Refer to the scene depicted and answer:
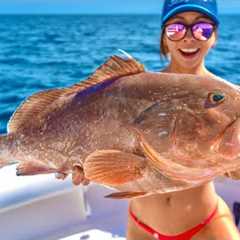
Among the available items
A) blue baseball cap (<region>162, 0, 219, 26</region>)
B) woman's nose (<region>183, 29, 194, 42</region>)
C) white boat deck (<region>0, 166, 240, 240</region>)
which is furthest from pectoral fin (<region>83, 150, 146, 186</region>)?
white boat deck (<region>0, 166, 240, 240</region>)

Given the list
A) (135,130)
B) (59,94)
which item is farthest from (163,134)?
(59,94)

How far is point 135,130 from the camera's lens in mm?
2373

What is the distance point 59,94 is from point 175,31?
2.49 feet

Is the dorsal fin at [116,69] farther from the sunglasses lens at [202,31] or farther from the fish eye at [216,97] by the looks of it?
the sunglasses lens at [202,31]

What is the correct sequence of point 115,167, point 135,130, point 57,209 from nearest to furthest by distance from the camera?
point 115,167
point 135,130
point 57,209

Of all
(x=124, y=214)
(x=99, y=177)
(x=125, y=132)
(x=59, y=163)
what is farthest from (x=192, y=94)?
(x=124, y=214)

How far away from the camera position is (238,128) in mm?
2205

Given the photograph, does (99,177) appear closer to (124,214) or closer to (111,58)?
(111,58)

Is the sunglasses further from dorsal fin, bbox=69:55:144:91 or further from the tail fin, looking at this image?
the tail fin

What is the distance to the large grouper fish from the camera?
2260mm

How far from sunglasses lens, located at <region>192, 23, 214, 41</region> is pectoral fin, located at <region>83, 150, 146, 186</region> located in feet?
3.26

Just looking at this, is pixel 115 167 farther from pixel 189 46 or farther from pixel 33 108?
pixel 189 46

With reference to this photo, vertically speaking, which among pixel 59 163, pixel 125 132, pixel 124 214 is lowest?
pixel 124 214

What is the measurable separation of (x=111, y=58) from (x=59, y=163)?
55 cm
